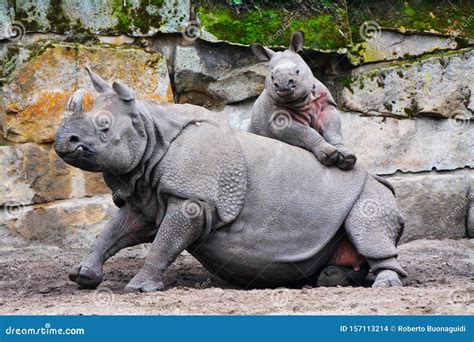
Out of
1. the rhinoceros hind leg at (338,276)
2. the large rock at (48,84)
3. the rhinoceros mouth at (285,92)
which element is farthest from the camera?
the large rock at (48,84)

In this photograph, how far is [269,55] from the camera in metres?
7.86

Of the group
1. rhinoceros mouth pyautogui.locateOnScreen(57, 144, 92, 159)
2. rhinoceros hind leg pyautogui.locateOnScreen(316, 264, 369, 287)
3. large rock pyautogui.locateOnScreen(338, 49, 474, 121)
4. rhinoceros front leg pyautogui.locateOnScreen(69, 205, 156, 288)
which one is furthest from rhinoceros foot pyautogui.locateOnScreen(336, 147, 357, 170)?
large rock pyautogui.locateOnScreen(338, 49, 474, 121)

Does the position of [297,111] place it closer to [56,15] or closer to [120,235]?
[120,235]

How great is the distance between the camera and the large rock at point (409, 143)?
31.2ft

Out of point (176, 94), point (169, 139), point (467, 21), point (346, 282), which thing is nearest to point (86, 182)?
point (176, 94)

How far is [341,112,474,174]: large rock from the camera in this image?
31.2 ft

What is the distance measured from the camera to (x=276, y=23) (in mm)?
9445

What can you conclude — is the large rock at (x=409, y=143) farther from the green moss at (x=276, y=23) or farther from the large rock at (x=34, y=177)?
the large rock at (x=34, y=177)

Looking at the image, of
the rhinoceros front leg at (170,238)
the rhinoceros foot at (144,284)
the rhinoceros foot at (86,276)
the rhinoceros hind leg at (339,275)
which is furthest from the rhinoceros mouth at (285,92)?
the rhinoceros foot at (86,276)

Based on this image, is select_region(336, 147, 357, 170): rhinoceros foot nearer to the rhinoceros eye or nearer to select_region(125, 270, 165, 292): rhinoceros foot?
select_region(125, 270, 165, 292): rhinoceros foot

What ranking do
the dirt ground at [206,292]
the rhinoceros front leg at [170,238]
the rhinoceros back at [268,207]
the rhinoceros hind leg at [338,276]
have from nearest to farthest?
the dirt ground at [206,292], the rhinoceros front leg at [170,238], the rhinoceros back at [268,207], the rhinoceros hind leg at [338,276]

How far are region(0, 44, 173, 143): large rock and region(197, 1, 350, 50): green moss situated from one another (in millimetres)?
789

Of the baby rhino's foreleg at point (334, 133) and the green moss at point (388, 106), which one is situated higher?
the baby rhino's foreleg at point (334, 133)

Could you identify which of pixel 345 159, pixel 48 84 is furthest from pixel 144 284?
pixel 48 84
